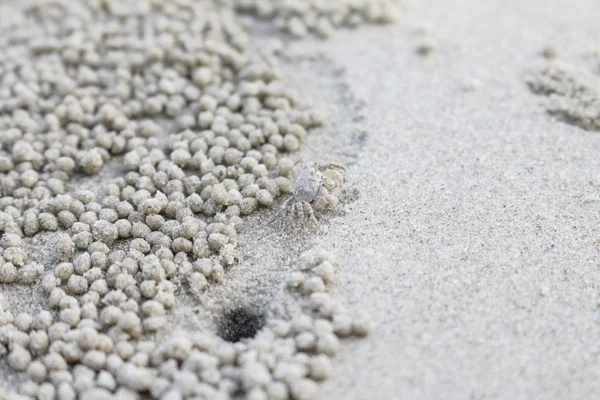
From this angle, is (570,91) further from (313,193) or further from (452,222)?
(313,193)

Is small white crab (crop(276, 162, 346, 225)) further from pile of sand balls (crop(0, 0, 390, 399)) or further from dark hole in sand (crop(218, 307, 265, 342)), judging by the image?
dark hole in sand (crop(218, 307, 265, 342))

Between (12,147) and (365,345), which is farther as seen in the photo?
(12,147)

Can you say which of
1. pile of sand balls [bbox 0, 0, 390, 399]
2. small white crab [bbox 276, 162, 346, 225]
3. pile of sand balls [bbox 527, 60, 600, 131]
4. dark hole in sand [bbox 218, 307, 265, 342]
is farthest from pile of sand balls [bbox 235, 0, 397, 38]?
dark hole in sand [bbox 218, 307, 265, 342]

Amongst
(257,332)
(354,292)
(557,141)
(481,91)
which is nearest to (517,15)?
(481,91)

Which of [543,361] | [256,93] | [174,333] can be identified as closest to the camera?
[543,361]

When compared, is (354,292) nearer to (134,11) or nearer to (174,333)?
(174,333)

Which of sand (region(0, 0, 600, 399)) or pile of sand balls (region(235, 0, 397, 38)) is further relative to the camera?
pile of sand balls (region(235, 0, 397, 38))

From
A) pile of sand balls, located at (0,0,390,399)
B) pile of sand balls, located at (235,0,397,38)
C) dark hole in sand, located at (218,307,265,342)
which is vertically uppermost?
pile of sand balls, located at (235,0,397,38)
